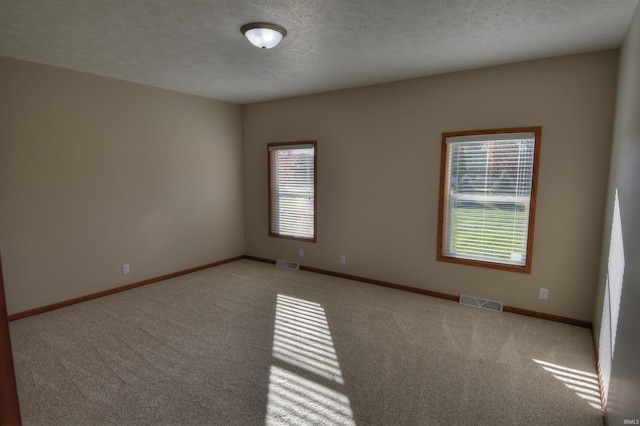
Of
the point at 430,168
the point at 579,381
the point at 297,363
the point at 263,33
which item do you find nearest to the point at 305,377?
the point at 297,363

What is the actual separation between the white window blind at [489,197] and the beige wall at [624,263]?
69 cm

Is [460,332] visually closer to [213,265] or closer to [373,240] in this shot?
[373,240]

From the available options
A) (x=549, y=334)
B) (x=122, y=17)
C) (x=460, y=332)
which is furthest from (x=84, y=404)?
(x=549, y=334)

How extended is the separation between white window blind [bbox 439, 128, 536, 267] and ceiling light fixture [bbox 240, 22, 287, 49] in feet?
7.25

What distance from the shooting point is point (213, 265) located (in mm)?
5531

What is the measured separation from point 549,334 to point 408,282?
1.56m

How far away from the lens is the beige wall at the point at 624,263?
1.66 meters

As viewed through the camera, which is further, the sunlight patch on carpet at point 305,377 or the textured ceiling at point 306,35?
the textured ceiling at point 306,35

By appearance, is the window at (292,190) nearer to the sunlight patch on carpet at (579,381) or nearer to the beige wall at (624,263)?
the sunlight patch on carpet at (579,381)

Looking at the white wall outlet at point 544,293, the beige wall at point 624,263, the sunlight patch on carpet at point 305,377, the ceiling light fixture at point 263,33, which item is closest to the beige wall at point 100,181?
the sunlight patch on carpet at point 305,377

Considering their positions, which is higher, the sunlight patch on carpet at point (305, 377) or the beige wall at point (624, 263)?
the beige wall at point (624, 263)

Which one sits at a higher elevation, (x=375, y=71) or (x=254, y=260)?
(x=375, y=71)

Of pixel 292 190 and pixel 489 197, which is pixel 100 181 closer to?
pixel 292 190

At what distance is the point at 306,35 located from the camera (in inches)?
111
